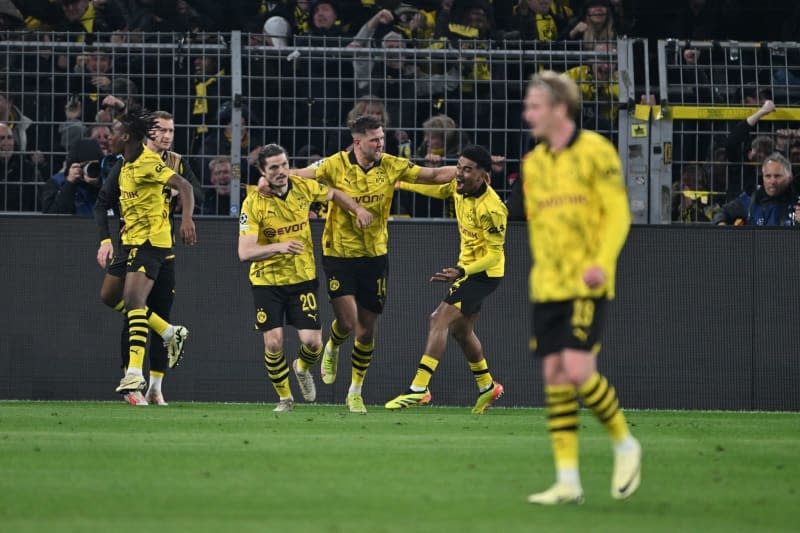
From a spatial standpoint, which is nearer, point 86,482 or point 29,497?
point 29,497

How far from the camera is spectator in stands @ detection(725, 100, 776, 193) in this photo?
1450 cm

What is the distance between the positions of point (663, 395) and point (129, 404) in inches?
215

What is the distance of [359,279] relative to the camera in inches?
500

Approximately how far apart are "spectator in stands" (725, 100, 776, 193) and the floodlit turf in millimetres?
3772

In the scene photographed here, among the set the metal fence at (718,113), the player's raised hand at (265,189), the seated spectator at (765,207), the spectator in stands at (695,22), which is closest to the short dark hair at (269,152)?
the player's raised hand at (265,189)

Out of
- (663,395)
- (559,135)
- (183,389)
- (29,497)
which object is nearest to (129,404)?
(183,389)

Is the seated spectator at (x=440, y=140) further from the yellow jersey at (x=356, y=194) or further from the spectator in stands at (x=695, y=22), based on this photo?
the spectator in stands at (x=695, y=22)

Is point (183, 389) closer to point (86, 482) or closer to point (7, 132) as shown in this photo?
point (7, 132)

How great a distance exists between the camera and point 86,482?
7441mm

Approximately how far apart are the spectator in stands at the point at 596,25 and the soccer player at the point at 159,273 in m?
5.15

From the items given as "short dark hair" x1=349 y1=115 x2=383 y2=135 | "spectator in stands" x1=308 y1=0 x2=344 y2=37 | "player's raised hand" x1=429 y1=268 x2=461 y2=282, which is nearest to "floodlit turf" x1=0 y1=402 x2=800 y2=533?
"player's raised hand" x1=429 y1=268 x2=461 y2=282

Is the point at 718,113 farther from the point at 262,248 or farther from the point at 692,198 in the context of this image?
the point at 262,248

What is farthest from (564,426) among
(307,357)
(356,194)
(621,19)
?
(621,19)

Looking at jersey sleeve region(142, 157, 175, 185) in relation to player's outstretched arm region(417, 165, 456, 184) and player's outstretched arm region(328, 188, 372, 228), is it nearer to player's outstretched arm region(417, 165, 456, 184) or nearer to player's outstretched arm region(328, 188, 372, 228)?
player's outstretched arm region(328, 188, 372, 228)
